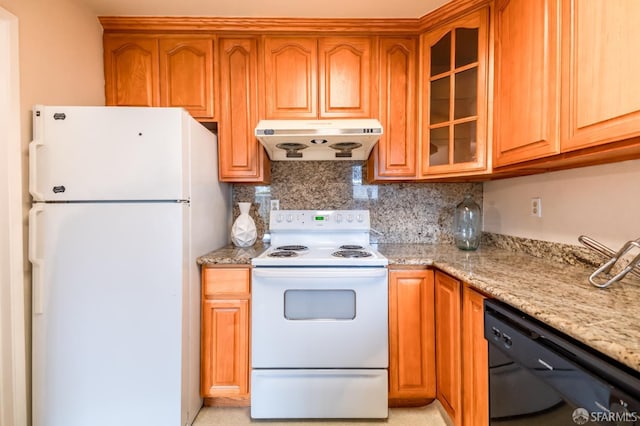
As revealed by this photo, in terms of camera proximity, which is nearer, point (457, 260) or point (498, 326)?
point (498, 326)

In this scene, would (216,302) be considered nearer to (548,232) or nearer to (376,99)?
(376,99)

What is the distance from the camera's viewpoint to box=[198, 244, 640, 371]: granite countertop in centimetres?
68

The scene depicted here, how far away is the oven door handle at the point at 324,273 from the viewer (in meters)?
1.57

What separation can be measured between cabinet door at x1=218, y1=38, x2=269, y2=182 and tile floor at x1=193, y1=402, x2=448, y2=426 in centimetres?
144

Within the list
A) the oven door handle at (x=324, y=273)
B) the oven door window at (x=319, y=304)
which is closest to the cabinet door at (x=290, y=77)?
the oven door handle at (x=324, y=273)

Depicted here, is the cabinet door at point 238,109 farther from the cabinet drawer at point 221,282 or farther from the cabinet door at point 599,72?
the cabinet door at point 599,72

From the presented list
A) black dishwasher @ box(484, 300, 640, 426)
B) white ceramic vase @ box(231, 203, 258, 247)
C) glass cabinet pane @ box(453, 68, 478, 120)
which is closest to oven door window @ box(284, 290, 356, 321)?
white ceramic vase @ box(231, 203, 258, 247)

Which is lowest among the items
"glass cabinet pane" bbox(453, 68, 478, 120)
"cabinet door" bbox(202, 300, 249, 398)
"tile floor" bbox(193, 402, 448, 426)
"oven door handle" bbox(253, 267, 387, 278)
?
"tile floor" bbox(193, 402, 448, 426)

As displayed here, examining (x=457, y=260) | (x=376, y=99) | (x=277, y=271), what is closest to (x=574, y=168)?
(x=457, y=260)

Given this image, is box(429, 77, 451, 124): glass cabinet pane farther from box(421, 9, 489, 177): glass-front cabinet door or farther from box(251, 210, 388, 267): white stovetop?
box(251, 210, 388, 267): white stovetop

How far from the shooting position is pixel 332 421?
1.60 metres

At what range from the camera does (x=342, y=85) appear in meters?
1.90

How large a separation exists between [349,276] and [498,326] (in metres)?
0.73

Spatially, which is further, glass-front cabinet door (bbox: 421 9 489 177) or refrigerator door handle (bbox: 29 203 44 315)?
glass-front cabinet door (bbox: 421 9 489 177)
